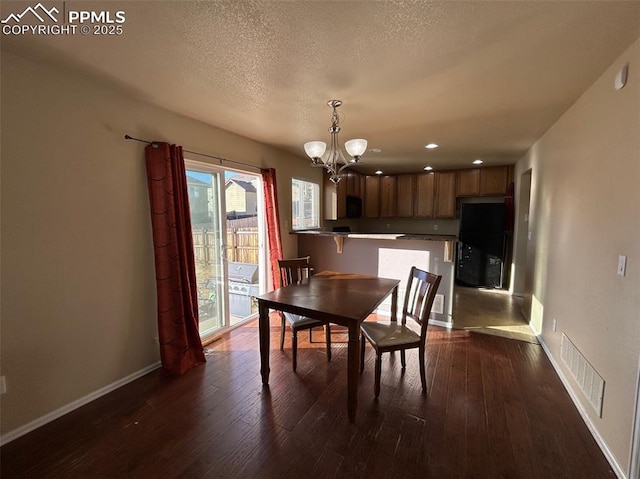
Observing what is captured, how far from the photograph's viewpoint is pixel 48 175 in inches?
72.4

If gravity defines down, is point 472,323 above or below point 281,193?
below

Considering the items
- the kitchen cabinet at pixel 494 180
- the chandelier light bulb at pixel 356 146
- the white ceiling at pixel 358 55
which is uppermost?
the white ceiling at pixel 358 55

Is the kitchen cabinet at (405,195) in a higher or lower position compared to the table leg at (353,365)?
higher

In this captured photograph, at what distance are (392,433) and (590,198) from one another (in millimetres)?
2110

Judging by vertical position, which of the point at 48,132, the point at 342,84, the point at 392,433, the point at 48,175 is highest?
the point at 342,84

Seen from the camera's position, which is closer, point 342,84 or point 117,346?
point 342,84

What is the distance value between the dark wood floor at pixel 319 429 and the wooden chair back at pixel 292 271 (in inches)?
32.0

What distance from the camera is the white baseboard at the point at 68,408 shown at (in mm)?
1747

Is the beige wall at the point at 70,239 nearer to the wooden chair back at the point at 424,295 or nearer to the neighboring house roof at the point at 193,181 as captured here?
the neighboring house roof at the point at 193,181

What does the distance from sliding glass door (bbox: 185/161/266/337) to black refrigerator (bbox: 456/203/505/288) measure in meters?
3.97

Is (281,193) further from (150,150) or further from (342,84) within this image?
(342,84)

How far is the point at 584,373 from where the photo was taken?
1956 mm

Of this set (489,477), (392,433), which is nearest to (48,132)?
(392,433)

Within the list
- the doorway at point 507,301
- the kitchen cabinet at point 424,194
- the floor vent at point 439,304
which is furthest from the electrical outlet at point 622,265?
the kitchen cabinet at point 424,194
